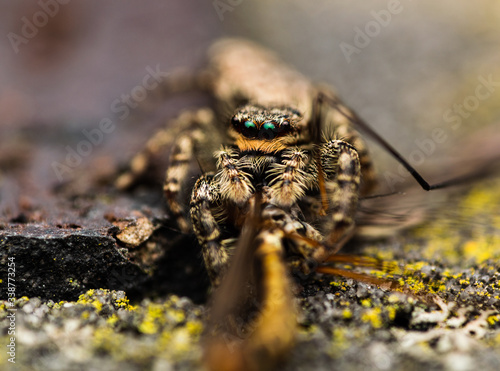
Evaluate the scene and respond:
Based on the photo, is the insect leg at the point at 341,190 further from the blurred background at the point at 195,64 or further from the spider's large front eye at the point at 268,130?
the blurred background at the point at 195,64

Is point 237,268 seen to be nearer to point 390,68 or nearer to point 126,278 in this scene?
point 126,278

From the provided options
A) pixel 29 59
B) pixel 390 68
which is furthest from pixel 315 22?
pixel 29 59

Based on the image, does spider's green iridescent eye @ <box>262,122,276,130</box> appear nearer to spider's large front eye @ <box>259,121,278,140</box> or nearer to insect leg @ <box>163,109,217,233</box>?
spider's large front eye @ <box>259,121,278,140</box>

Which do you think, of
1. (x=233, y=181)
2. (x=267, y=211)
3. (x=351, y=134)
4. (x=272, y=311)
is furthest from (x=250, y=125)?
(x=272, y=311)

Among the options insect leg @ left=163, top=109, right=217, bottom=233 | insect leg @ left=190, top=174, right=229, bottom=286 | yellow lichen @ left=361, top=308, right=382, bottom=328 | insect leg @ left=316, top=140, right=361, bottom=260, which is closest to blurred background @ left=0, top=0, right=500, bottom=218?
insect leg @ left=163, top=109, right=217, bottom=233

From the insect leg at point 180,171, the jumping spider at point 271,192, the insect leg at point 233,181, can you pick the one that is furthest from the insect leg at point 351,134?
the insect leg at point 180,171
